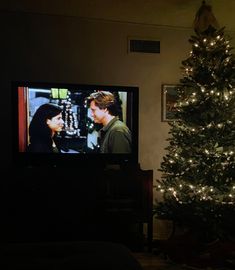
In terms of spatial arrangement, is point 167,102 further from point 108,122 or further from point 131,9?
point 131,9

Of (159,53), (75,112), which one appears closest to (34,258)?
(75,112)

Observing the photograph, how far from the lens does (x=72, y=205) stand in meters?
3.46

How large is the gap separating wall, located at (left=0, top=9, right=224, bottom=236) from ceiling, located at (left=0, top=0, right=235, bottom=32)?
12 centimetres

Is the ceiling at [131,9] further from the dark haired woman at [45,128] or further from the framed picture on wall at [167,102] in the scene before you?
the dark haired woman at [45,128]

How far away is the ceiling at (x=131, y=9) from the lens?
11.5 feet

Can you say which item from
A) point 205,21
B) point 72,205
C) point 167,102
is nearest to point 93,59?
point 167,102

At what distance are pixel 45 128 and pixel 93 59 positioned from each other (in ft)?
3.42

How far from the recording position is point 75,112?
3576 mm

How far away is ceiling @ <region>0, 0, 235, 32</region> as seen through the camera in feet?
11.5

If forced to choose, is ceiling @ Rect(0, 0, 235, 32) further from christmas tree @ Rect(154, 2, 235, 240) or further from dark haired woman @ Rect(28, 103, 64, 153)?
dark haired woman @ Rect(28, 103, 64, 153)

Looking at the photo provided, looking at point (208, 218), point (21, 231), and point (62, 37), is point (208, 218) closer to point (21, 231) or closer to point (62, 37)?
point (21, 231)

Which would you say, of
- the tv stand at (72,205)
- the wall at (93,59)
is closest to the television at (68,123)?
the tv stand at (72,205)

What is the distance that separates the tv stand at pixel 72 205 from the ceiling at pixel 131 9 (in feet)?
5.28

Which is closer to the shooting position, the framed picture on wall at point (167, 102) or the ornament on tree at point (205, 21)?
the ornament on tree at point (205, 21)
